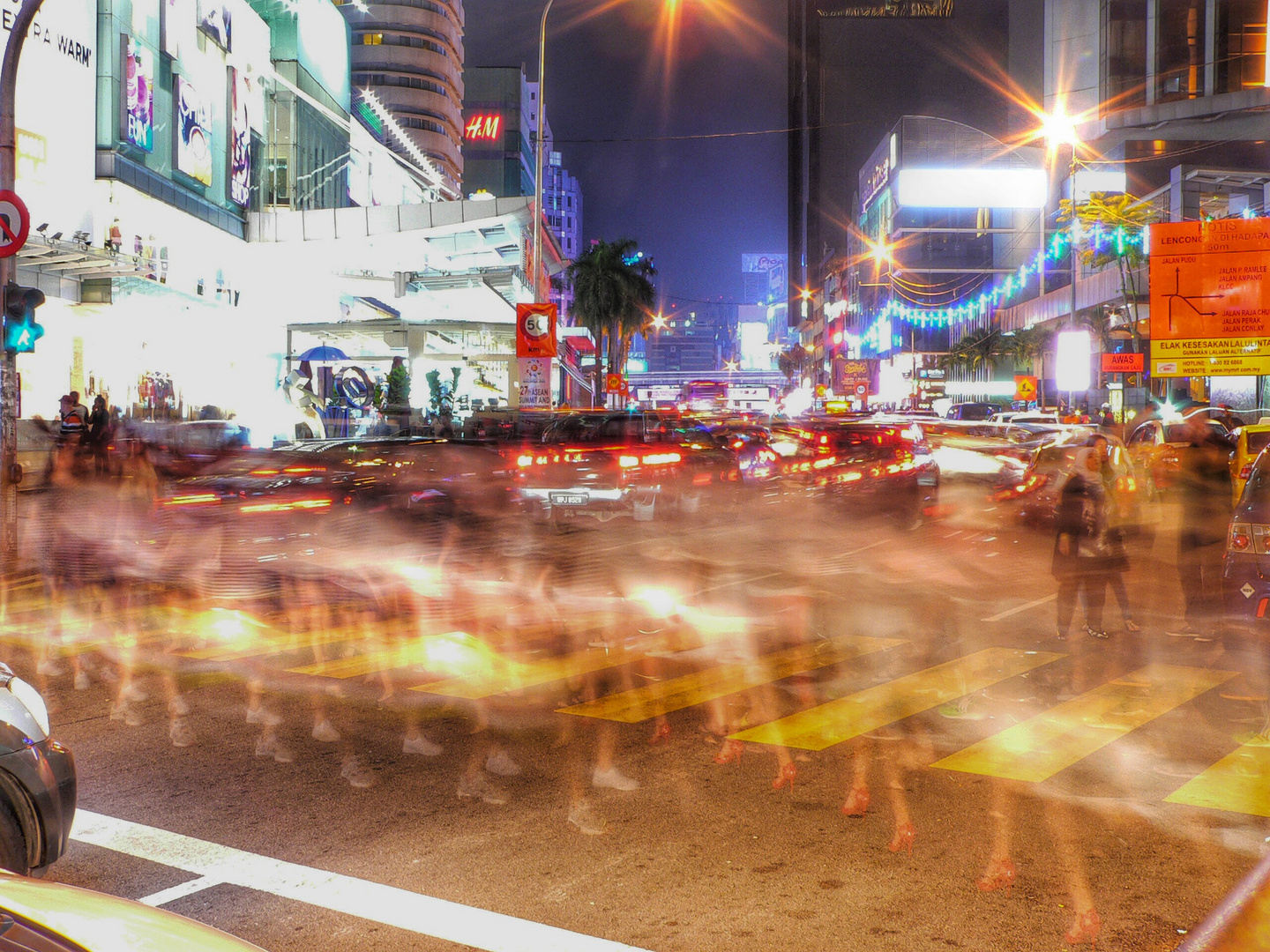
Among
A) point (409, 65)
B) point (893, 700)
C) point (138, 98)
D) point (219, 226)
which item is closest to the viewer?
point (893, 700)

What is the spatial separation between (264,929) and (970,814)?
3.17 meters

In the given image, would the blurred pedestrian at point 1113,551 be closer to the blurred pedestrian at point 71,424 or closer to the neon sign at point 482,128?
the blurred pedestrian at point 71,424

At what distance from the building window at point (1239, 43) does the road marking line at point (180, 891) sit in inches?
2739

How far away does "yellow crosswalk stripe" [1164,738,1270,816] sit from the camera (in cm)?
552

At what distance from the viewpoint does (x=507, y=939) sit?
410cm

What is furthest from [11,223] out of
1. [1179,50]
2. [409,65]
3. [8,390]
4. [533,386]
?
[409,65]

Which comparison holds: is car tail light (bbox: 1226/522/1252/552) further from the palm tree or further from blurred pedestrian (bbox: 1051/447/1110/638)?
the palm tree

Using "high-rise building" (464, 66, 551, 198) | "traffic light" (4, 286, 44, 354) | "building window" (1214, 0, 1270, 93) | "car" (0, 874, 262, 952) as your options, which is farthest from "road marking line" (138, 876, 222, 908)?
"high-rise building" (464, 66, 551, 198)

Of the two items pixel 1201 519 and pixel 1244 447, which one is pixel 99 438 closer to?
pixel 1201 519

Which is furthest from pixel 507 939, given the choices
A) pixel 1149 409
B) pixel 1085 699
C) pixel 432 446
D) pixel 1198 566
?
pixel 1149 409

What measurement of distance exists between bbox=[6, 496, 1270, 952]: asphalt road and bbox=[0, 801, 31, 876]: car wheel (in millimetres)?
599

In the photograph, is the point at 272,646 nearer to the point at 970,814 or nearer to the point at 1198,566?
the point at 970,814

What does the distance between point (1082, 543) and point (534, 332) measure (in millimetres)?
12510

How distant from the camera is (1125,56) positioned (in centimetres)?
6531
